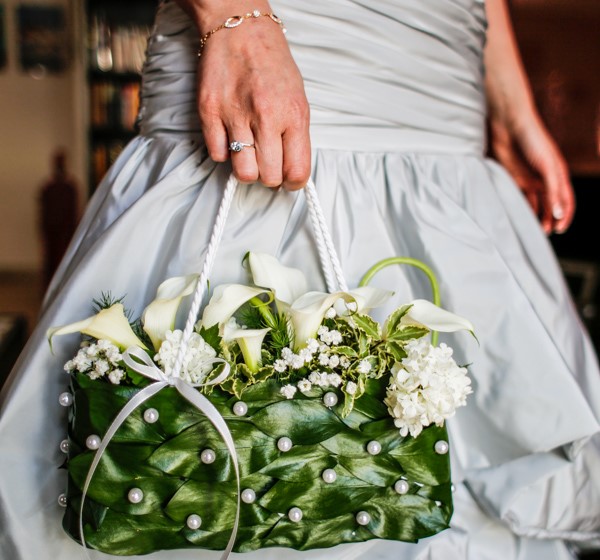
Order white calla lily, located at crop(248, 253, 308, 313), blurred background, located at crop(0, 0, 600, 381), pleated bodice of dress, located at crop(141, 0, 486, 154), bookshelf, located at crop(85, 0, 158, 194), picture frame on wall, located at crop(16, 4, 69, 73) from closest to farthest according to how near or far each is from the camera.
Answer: white calla lily, located at crop(248, 253, 308, 313)
pleated bodice of dress, located at crop(141, 0, 486, 154)
blurred background, located at crop(0, 0, 600, 381)
bookshelf, located at crop(85, 0, 158, 194)
picture frame on wall, located at crop(16, 4, 69, 73)

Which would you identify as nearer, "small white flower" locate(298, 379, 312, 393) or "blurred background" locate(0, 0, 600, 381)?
"small white flower" locate(298, 379, 312, 393)

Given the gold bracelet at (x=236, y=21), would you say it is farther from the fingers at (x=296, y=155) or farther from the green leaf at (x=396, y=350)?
the green leaf at (x=396, y=350)

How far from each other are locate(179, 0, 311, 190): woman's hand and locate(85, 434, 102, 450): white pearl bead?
30cm

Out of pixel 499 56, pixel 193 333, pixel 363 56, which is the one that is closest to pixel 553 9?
pixel 499 56

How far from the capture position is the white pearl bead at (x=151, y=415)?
61cm

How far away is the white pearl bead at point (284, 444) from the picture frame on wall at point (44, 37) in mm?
5537

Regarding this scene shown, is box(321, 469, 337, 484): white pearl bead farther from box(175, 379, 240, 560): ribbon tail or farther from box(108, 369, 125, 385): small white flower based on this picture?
box(108, 369, 125, 385): small white flower

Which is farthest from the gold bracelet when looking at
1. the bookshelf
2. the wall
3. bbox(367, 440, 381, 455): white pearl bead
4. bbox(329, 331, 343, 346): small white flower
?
the wall

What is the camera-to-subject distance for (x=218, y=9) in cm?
74

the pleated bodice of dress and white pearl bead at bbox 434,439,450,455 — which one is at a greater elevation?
the pleated bodice of dress

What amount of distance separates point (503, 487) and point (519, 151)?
65cm

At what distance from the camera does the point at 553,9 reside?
281 centimetres

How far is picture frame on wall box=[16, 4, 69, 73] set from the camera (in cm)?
544

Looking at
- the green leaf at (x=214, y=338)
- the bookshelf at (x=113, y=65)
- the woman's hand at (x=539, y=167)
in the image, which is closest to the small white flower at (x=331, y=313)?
the green leaf at (x=214, y=338)
